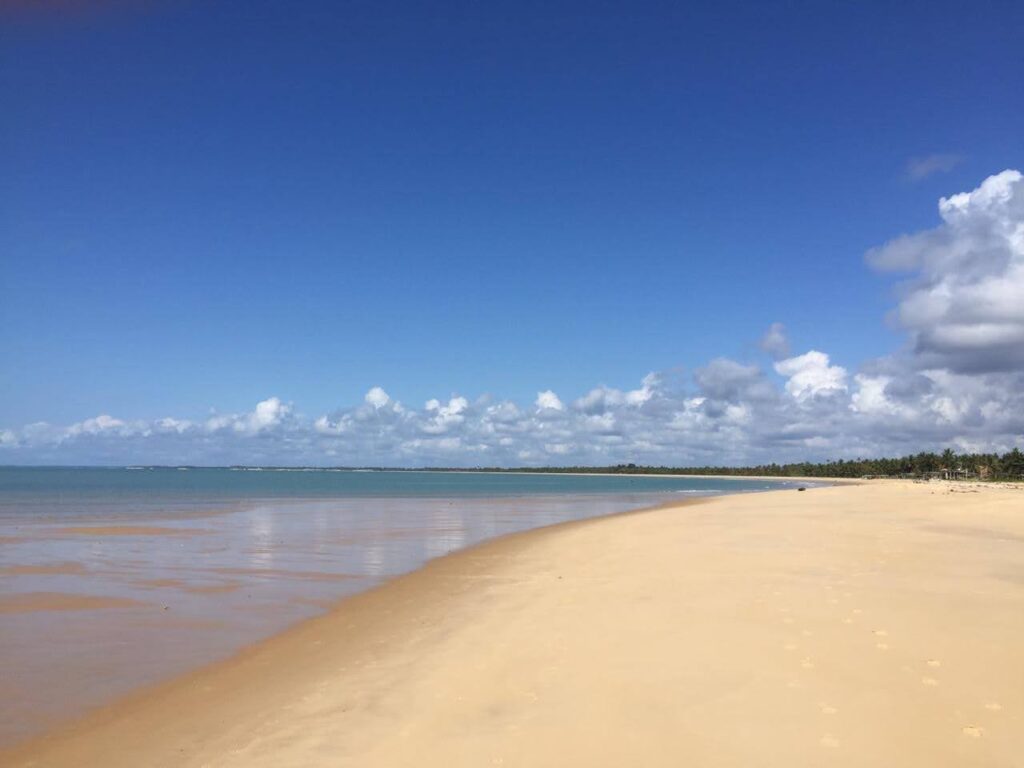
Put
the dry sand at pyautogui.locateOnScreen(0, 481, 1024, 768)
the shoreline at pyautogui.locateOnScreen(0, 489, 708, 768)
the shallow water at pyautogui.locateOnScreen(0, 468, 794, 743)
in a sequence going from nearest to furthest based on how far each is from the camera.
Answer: the dry sand at pyautogui.locateOnScreen(0, 481, 1024, 768) → the shoreline at pyautogui.locateOnScreen(0, 489, 708, 768) → the shallow water at pyautogui.locateOnScreen(0, 468, 794, 743)

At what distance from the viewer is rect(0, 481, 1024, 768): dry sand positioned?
721 cm

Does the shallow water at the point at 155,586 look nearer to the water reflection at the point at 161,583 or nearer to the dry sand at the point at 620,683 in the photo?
the water reflection at the point at 161,583

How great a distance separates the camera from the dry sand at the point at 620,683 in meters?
7.21

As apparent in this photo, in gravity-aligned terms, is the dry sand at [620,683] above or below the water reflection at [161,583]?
above

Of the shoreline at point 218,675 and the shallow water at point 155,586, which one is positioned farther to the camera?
the shallow water at point 155,586

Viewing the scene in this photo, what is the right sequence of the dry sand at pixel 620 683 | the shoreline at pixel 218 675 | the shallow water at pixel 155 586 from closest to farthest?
the dry sand at pixel 620 683, the shoreline at pixel 218 675, the shallow water at pixel 155 586

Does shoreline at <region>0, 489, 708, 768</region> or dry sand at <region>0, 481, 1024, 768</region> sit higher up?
dry sand at <region>0, 481, 1024, 768</region>

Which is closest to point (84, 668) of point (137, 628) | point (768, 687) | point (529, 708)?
point (137, 628)

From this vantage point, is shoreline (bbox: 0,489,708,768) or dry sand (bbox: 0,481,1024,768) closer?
dry sand (bbox: 0,481,1024,768)

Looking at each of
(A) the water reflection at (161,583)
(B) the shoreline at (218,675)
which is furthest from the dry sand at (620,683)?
(A) the water reflection at (161,583)

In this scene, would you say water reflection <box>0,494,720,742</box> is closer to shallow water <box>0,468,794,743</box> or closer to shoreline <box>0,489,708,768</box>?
shallow water <box>0,468,794,743</box>

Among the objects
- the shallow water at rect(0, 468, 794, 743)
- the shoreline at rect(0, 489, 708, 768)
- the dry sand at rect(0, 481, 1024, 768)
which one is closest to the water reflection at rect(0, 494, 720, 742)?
the shallow water at rect(0, 468, 794, 743)

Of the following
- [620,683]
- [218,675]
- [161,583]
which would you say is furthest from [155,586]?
[620,683]

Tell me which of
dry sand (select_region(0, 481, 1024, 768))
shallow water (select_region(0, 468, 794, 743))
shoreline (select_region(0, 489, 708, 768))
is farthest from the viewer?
shallow water (select_region(0, 468, 794, 743))
